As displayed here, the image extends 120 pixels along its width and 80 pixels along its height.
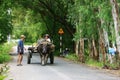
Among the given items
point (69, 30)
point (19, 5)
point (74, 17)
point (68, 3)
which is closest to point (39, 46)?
point (74, 17)

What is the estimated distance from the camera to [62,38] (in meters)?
49.0

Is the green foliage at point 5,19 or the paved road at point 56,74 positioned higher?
the green foliage at point 5,19

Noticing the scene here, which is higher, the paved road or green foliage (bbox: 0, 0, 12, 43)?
green foliage (bbox: 0, 0, 12, 43)

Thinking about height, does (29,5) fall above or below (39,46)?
above

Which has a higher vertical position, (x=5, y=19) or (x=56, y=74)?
(x=5, y=19)

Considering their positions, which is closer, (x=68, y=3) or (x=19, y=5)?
(x=68, y=3)

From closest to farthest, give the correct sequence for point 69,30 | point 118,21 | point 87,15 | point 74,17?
1. point 118,21
2. point 87,15
3. point 74,17
4. point 69,30

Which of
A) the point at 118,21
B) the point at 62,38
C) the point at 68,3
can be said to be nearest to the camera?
the point at 118,21

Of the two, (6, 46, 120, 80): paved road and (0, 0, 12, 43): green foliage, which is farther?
(0, 0, 12, 43): green foliage

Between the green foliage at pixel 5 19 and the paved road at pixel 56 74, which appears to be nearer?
the paved road at pixel 56 74

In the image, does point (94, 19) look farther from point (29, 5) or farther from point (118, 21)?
point (29, 5)

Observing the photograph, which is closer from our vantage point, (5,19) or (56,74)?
(56,74)

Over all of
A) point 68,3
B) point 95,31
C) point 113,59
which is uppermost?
point 68,3

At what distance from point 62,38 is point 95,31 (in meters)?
16.9
